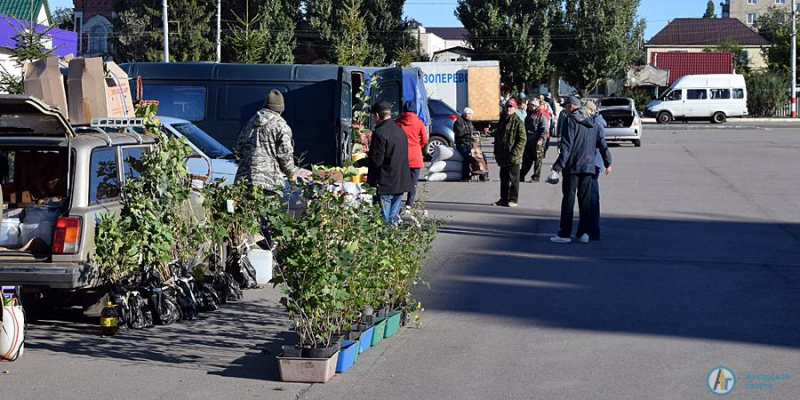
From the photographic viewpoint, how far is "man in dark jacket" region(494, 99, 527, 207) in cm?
1698

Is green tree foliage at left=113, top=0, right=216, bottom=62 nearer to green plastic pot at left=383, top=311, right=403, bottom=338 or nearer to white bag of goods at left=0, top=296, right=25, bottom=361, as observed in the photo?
green plastic pot at left=383, top=311, right=403, bottom=338

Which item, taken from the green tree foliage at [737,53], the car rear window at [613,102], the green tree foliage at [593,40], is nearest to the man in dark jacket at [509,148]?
the car rear window at [613,102]

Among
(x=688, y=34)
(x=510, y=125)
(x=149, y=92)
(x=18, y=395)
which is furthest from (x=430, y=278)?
(x=688, y=34)

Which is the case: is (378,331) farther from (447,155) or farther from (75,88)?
(447,155)

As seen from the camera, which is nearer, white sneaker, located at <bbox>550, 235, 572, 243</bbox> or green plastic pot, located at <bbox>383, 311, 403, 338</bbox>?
green plastic pot, located at <bbox>383, 311, 403, 338</bbox>

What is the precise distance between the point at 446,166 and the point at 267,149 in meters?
11.3

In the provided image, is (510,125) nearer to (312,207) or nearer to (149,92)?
(149,92)

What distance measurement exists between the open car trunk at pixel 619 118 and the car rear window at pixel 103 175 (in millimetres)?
28335

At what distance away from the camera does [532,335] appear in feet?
26.6

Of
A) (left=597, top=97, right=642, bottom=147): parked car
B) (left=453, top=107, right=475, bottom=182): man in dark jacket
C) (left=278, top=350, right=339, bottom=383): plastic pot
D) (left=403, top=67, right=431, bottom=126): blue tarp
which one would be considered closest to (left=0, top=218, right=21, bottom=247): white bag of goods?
(left=278, top=350, right=339, bottom=383): plastic pot

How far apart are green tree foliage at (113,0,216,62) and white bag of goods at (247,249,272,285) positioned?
165 feet

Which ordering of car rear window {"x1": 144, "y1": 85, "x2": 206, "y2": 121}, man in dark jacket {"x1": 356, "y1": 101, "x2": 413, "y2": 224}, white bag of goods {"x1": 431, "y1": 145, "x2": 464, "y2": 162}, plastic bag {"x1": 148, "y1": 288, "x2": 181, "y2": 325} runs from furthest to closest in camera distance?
white bag of goods {"x1": 431, "y1": 145, "x2": 464, "y2": 162} → car rear window {"x1": 144, "y1": 85, "x2": 206, "y2": 121} → man in dark jacket {"x1": 356, "y1": 101, "x2": 413, "y2": 224} → plastic bag {"x1": 148, "y1": 288, "x2": 181, "y2": 325}

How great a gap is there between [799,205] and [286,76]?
30.2ft

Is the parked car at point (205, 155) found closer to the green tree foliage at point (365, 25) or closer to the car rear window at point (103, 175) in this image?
the car rear window at point (103, 175)
